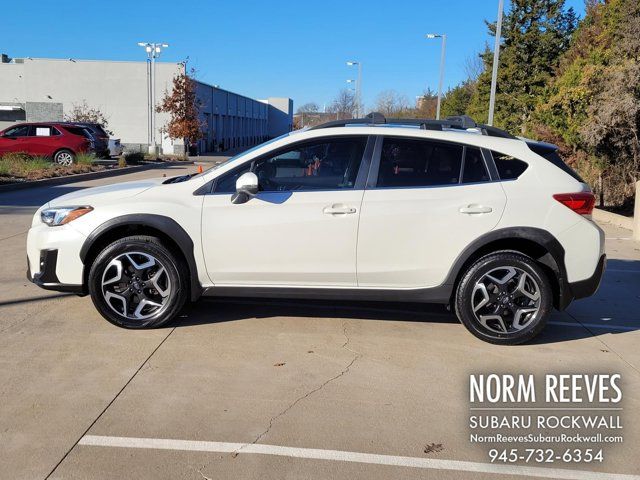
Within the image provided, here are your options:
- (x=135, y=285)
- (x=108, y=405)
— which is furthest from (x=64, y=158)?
(x=108, y=405)

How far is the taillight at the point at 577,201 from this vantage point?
4938mm

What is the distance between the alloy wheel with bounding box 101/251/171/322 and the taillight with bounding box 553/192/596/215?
3333mm

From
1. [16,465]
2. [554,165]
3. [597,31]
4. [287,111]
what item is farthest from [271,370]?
[287,111]

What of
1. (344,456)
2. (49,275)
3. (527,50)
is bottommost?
(344,456)

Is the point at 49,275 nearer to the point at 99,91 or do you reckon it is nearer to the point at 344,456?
the point at 344,456

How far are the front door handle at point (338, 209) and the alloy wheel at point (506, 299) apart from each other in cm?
122

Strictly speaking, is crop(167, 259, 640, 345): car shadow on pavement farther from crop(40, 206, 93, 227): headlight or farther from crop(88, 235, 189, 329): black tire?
crop(40, 206, 93, 227): headlight

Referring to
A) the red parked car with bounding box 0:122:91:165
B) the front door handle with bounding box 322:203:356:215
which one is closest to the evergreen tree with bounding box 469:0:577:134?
the red parked car with bounding box 0:122:91:165

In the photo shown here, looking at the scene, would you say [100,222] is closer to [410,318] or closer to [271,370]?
[271,370]

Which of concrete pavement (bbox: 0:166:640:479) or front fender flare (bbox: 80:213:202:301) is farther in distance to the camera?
front fender flare (bbox: 80:213:202:301)

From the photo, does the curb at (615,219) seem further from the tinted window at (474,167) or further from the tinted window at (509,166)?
the tinted window at (474,167)

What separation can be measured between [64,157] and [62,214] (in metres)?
20.3

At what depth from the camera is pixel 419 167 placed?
507 cm

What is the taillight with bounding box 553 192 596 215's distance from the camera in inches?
194
